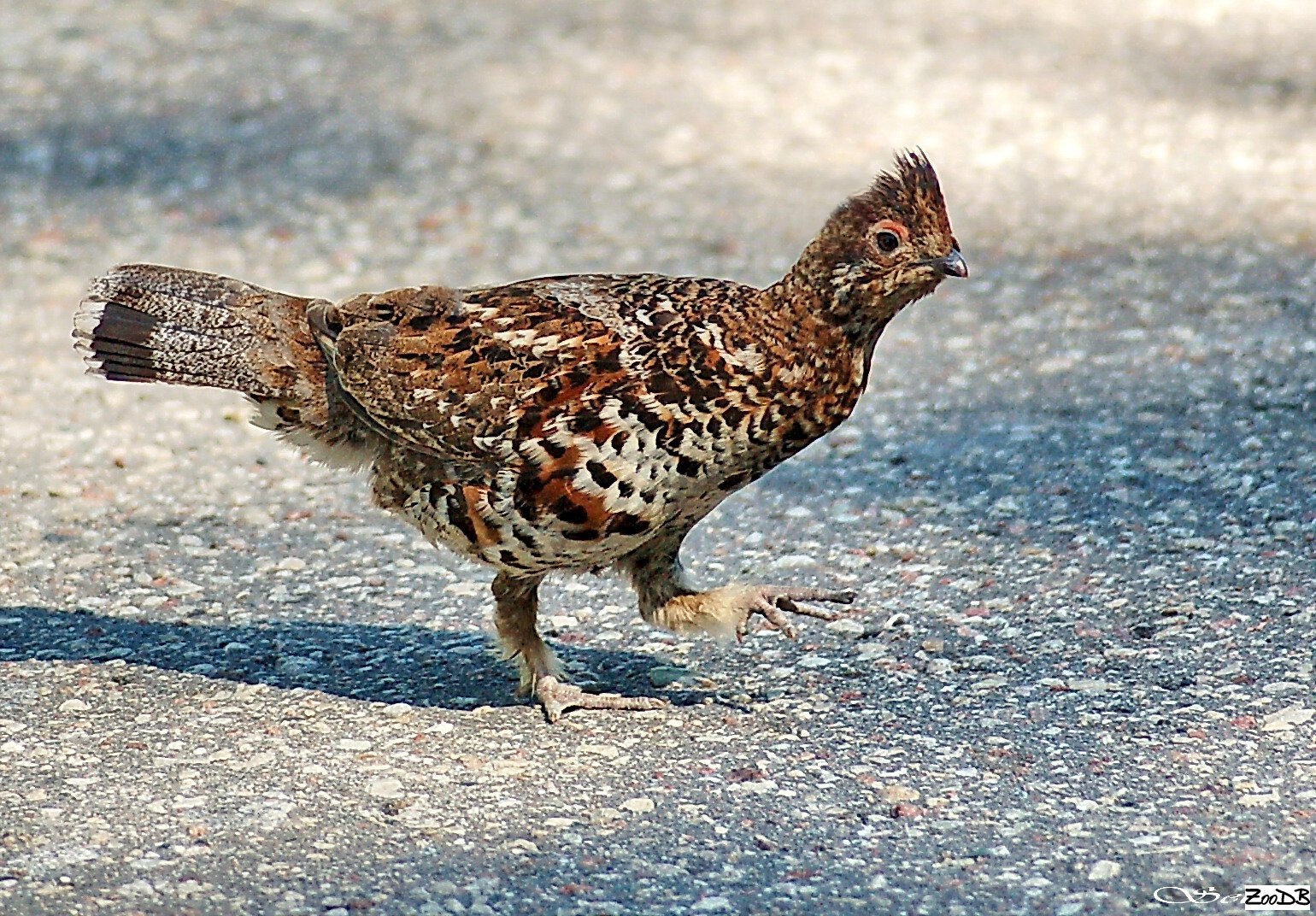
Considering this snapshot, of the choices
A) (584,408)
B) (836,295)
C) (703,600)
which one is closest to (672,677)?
(703,600)

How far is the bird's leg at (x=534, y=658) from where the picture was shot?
522 centimetres

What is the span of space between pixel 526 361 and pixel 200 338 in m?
1.15

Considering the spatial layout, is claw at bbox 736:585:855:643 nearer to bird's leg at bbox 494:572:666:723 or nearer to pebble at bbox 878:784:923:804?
bird's leg at bbox 494:572:666:723

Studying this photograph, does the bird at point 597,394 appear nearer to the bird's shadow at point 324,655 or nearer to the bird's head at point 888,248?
the bird's head at point 888,248

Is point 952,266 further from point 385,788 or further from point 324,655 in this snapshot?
point 324,655

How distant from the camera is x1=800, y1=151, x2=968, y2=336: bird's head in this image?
4883 mm

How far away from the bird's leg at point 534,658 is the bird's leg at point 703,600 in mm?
259

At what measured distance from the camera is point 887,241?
4895 millimetres

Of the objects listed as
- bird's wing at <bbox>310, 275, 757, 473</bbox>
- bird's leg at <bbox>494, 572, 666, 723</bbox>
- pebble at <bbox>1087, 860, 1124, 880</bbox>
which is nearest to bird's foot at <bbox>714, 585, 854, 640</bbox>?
bird's leg at <bbox>494, 572, 666, 723</bbox>

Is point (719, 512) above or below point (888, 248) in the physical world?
below

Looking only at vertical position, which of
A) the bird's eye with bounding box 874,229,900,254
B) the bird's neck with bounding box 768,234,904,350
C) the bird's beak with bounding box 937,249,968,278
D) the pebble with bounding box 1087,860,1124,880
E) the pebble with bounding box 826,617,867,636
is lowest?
the pebble with bounding box 1087,860,1124,880

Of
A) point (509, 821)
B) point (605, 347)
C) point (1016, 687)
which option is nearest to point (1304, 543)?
Answer: point (1016, 687)

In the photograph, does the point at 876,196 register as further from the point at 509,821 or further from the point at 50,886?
the point at 50,886

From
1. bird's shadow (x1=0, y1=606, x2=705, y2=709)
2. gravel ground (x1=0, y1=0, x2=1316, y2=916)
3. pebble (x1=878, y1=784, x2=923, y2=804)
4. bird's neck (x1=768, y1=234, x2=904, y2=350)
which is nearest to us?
gravel ground (x1=0, y1=0, x2=1316, y2=916)
